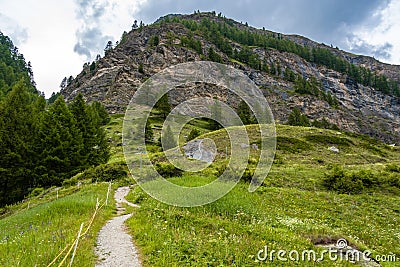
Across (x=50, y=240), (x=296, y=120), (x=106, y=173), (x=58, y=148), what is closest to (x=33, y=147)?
(x=58, y=148)

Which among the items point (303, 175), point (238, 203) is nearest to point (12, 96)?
point (238, 203)

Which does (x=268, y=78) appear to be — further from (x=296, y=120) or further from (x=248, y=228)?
(x=248, y=228)

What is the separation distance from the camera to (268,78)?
154 metres

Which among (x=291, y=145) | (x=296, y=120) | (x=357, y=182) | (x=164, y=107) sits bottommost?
(x=357, y=182)

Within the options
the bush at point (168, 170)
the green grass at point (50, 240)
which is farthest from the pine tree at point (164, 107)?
the green grass at point (50, 240)

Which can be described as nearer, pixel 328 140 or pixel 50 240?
pixel 50 240

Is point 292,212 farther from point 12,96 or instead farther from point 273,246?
point 12,96

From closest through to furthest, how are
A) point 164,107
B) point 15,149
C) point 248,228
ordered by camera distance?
point 248,228
point 15,149
point 164,107

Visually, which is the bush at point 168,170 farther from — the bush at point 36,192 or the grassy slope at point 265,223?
the bush at point 36,192

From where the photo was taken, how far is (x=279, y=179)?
27.9 meters

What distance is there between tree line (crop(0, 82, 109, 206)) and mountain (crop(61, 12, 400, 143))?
80.1 meters

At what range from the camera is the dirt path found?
24.6 feet

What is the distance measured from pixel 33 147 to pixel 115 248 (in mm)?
27834

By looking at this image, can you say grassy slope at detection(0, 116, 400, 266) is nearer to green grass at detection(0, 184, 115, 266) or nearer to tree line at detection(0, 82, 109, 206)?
green grass at detection(0, 184, 115, 266)
